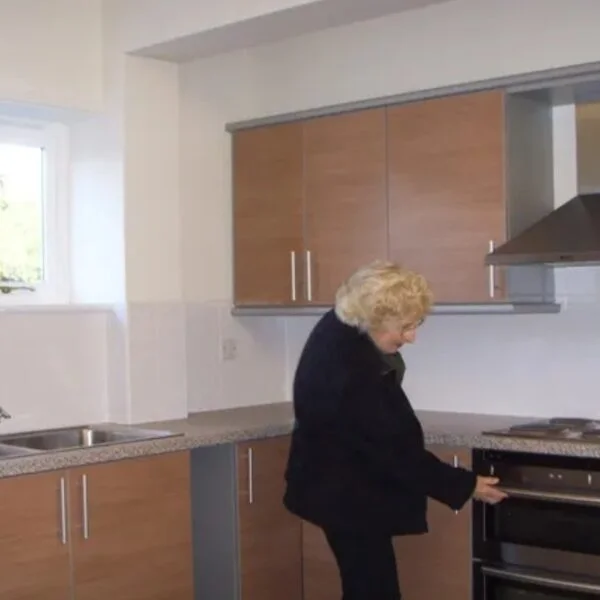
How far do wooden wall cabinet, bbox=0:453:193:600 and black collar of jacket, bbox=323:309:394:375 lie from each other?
0.80 meters

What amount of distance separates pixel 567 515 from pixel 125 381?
1.60m

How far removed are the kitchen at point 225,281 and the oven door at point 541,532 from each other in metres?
0.56

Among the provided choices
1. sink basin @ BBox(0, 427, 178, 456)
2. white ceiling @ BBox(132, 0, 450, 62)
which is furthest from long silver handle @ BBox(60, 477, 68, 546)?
white ceiling @ BBox(132, 0, 450, 62)

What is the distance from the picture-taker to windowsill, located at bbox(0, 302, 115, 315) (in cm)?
367

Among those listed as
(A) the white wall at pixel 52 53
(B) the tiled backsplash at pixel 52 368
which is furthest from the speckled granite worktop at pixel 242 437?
(A) the white wall at pixel 52 53

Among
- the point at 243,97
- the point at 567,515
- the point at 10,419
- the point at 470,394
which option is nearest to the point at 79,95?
the point at 243,97

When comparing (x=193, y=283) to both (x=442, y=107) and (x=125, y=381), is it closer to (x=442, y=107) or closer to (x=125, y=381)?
(x=125, y=381)

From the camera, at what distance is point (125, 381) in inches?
152

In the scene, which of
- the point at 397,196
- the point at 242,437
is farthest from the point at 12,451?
the point at 397,196

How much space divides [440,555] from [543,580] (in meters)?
0.39

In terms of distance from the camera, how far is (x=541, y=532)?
3338 millimetres

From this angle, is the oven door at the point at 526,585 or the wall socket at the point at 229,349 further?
the wall socket at the point at 229,349

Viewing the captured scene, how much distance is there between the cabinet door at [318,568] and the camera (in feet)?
12.6

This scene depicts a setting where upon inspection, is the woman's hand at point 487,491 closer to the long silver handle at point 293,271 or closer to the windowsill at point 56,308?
the long silver handle at point 293,271
